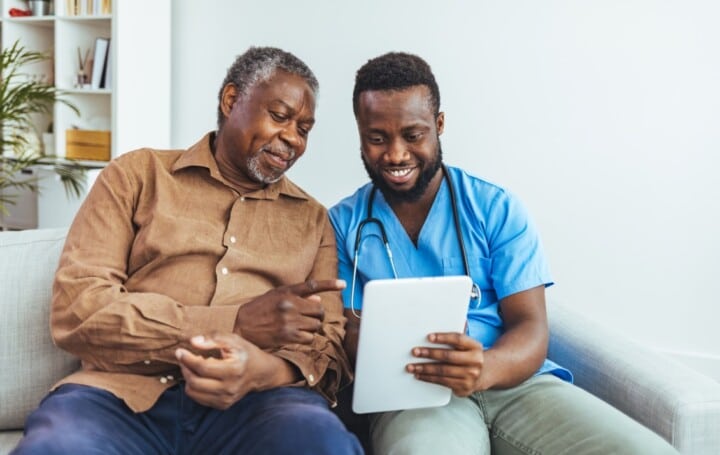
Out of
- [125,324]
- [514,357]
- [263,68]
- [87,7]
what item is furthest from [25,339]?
[87,7]

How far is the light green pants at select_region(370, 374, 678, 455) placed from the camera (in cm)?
137

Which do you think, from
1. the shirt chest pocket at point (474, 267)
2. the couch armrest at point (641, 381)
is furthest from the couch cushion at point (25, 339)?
the couch armrest at point (641, 381)

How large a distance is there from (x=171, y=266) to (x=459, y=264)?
0.62 meters

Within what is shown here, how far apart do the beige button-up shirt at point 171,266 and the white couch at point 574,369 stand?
6.0 inches

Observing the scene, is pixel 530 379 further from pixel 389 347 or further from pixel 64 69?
pixel 64 69

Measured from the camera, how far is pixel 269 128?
5.54 feet

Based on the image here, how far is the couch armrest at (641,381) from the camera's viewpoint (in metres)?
1.39

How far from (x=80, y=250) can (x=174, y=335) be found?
0.28 meters

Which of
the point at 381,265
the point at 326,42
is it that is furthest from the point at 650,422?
the point at 326,42

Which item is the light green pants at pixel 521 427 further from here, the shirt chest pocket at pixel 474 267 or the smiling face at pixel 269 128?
the smiling face at pixel 269 128

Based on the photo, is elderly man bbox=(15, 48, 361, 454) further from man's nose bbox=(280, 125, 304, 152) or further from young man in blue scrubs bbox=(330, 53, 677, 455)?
young man in blue scrubs bbox=(330, 53, 677, 455)

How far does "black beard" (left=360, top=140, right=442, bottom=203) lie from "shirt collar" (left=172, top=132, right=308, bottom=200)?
0.17 meters

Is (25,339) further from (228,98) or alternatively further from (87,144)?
(87,144)

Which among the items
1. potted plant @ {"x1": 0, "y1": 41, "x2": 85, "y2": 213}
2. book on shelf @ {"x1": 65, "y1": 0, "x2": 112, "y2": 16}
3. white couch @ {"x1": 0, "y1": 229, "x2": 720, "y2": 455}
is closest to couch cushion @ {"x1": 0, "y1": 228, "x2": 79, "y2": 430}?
white couch @ {"x1": 0, "y1": 229, "x2": 720, "y2": 455}
